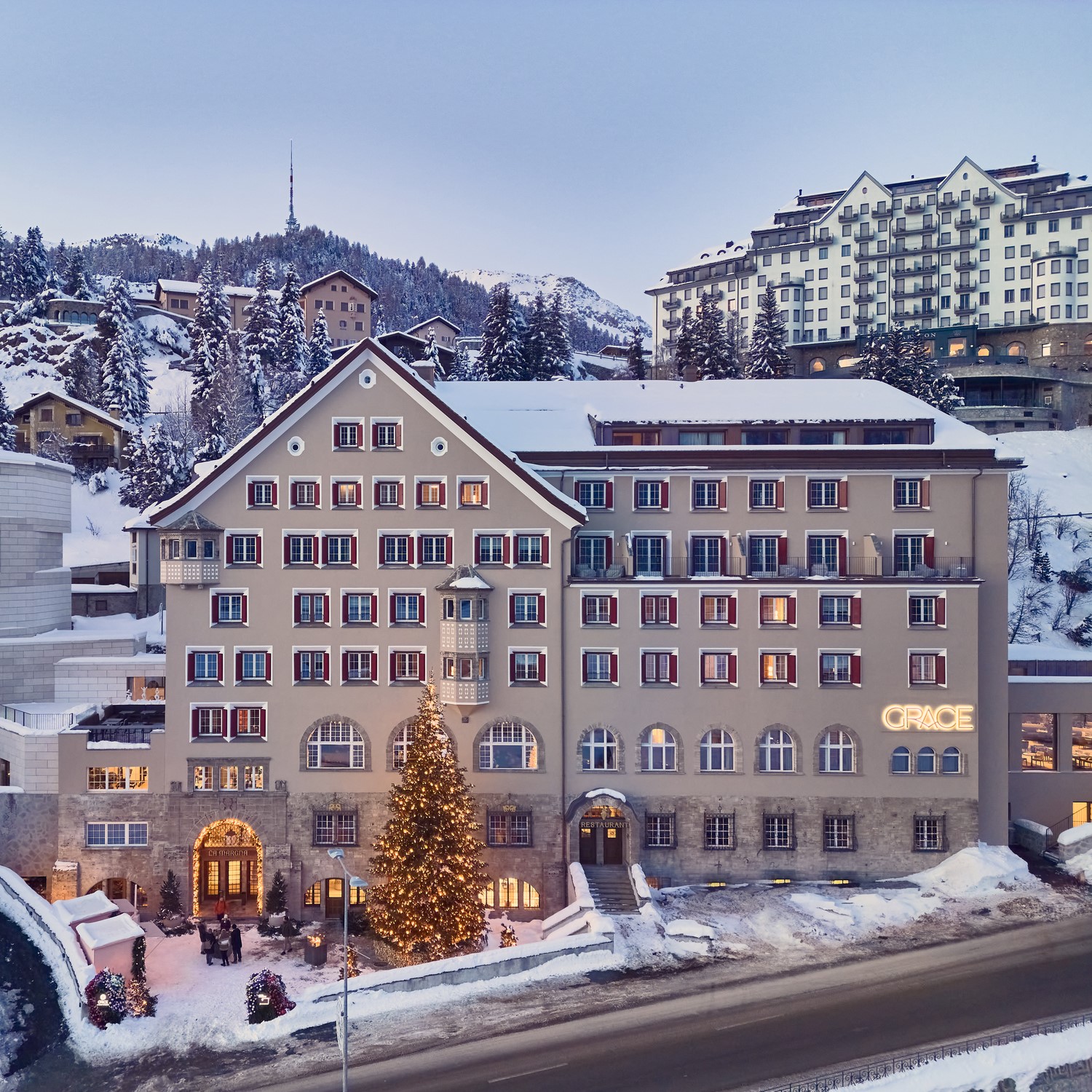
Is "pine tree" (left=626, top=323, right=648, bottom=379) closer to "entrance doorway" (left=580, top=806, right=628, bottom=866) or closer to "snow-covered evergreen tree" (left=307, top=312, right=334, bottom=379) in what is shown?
"snow-covered evergreen tree" (left=307, top=312, right=334, bottom=379)

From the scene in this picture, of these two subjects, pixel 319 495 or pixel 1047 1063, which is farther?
pixel 319 495

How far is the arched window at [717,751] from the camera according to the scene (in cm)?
4381

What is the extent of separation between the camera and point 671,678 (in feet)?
145

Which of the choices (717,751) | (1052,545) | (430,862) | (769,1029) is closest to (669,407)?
(717,751)

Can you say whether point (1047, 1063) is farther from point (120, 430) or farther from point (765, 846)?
point (120, 430)

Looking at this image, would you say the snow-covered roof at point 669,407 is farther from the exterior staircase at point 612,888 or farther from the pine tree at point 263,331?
the pine tree at point 263,331

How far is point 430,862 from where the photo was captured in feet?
125

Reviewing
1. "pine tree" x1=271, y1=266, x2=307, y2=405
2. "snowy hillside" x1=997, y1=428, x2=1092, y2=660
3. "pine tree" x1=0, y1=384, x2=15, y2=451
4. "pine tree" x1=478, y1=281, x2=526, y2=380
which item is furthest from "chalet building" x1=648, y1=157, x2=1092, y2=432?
"pine tree" x1=0, y1=384, x2=15, y2=451

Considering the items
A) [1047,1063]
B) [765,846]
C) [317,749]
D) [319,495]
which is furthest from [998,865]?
[319,495]

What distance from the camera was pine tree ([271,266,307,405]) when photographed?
93.3 metres

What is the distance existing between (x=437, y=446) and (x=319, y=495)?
19.8ft

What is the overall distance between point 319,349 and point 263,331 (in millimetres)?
6385

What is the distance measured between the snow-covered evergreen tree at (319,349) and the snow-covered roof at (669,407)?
162 ft

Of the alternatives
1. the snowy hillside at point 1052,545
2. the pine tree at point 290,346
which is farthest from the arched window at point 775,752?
the pine tree at point 290,346
